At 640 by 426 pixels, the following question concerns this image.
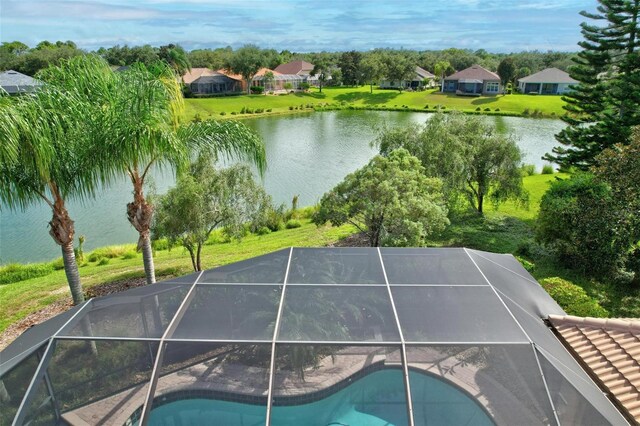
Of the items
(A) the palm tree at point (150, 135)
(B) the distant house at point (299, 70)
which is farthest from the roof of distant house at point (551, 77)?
(A) the palm tree at point (150, 135)

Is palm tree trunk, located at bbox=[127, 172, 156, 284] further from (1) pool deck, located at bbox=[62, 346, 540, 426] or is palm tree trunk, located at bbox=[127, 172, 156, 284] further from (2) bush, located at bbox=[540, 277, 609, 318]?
(2) bush, located at bbox=[540, 277, 609, 318]

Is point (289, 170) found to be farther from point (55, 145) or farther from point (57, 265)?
point (55, 145)

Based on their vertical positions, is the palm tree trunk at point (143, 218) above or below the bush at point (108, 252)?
above

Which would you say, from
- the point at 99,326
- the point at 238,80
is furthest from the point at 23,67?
the point at 99,326

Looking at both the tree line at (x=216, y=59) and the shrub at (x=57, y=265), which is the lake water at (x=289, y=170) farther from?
the tree line at (x=216, y=59)

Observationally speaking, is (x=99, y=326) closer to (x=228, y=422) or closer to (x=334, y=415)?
(x=228, y=422)

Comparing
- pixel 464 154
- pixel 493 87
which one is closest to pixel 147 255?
pixel 464 154
